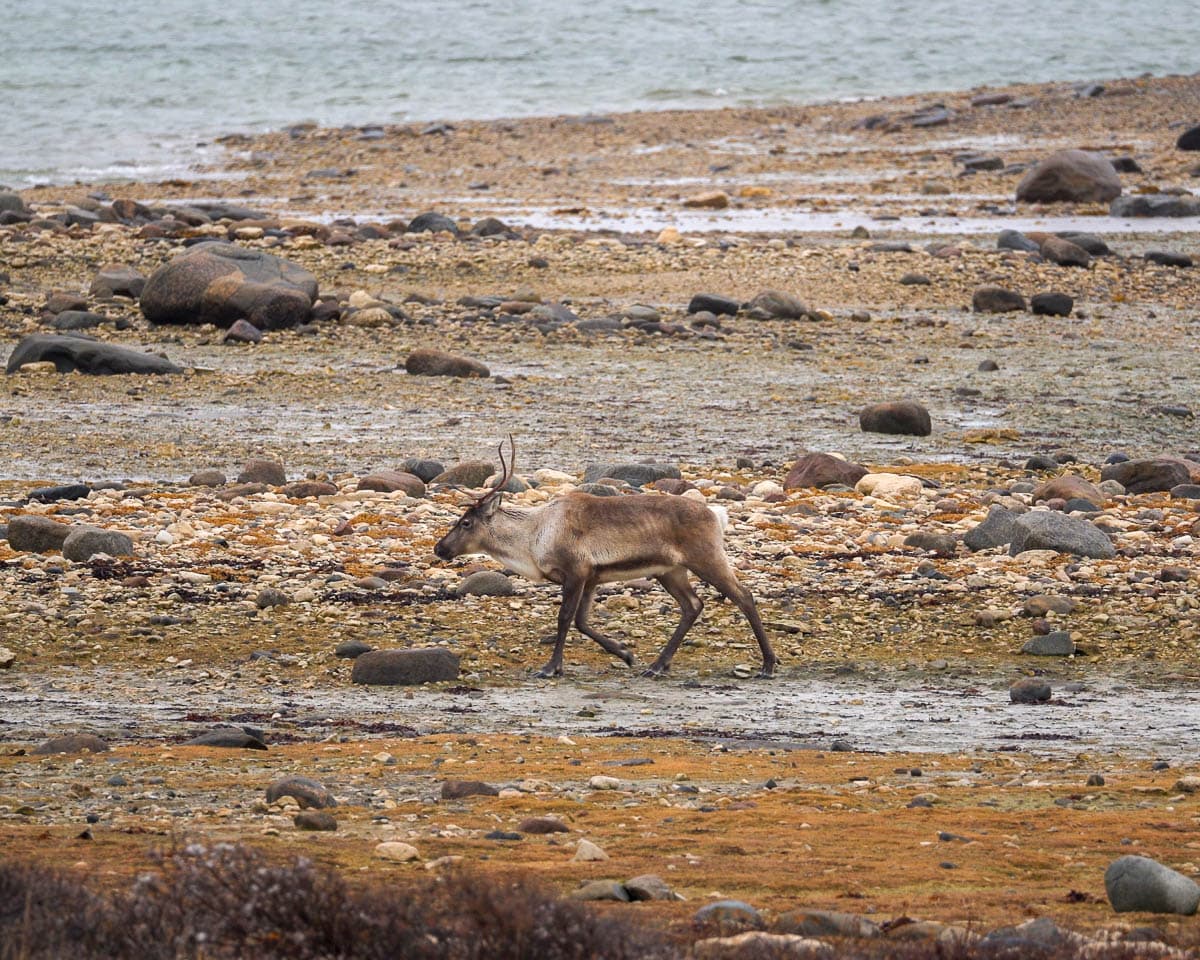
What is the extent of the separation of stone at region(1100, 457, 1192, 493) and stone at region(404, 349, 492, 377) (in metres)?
6.86

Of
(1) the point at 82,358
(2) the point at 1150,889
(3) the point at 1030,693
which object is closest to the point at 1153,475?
(3) the point at 1030,693

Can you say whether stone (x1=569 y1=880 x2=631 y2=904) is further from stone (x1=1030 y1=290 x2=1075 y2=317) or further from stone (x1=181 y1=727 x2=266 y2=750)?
stone (x1=1030 y1=290 x2=1075 y2=317)

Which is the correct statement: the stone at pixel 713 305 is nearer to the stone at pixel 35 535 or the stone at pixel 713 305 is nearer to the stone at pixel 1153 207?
the stone at pixel 35 535

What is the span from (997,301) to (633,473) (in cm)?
956

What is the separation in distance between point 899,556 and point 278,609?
14.0ft

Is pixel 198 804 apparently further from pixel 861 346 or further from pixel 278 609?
pixel 861 346

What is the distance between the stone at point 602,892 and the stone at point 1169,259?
70.3ft

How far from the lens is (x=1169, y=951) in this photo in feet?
17.8

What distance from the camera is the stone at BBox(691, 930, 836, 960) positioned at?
5.23 metres

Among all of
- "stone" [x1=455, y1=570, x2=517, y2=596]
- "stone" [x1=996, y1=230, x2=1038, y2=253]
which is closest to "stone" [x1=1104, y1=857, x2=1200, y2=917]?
"stone" [x1=455, y1=570, x2=517, y2=596]

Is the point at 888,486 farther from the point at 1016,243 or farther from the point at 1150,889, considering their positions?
the point at 1016,243

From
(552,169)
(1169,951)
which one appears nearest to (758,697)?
(1169,951)

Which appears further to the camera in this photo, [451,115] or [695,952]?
[451,115]

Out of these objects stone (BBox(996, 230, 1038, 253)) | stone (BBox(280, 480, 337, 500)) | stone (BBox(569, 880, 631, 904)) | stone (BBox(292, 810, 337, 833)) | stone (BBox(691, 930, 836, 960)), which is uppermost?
stone (BBox(691, 930, 836, 960))
